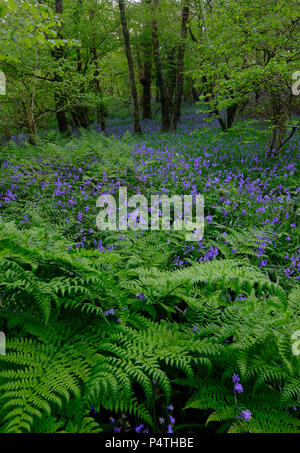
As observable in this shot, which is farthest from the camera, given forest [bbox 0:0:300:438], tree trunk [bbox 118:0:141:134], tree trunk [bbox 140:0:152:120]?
tree trunk [bbox 140:0:152:120]

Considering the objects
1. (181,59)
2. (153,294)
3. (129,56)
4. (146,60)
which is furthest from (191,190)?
(146,60)

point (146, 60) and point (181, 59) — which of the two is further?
point (146, 60)

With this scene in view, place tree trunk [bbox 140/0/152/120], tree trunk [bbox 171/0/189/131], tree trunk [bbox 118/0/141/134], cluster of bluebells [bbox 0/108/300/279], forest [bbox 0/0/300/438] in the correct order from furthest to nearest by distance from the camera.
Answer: tree trunk [bbox 140/0/152/120] < tree trunk [bbox 171/0/189/131] < tree trunk [bbox 118/0/141/134] < cluster of bluebells [bbox 0/108/300/279] < forest [bbox 0/0/300/438]

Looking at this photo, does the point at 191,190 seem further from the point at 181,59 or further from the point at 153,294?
the point at 181,59

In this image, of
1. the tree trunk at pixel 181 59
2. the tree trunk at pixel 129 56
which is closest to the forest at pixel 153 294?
the tree trunk at pixel 181 59

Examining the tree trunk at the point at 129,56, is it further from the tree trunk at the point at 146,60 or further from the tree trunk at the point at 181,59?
the tree trunk at the point at 146,60

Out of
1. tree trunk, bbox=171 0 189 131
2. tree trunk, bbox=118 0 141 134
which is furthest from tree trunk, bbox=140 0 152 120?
tree trunk, bbox=118 0 141 134

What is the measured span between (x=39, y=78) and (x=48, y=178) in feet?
15.5

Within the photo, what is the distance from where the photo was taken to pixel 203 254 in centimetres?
311

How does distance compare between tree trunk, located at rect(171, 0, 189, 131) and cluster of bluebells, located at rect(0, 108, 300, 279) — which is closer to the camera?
cluster of bluebells, located at rect(0, 108, 300, 279)

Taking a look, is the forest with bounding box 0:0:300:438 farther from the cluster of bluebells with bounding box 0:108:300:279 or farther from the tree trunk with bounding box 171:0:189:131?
the tree trunk with bounding box 171:0:189:131

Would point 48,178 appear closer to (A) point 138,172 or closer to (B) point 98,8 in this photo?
(A) point 138,172
